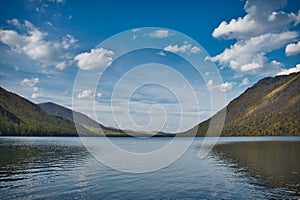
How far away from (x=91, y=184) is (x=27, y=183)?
867 cm

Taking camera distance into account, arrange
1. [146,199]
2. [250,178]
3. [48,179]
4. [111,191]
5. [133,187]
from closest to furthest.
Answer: [146,199] → [111,191] → [133,187] → [48,179] → [250,178]

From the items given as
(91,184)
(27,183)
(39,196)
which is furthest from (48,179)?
(39,196)

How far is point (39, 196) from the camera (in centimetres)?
2803

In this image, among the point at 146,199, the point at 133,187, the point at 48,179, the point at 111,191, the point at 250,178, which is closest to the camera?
the point at 146,199

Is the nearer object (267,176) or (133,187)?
(133,187)

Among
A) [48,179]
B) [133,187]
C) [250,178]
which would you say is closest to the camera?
[133,187]

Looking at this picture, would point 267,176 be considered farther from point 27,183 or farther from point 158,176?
point 27,183

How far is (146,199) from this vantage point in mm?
27344

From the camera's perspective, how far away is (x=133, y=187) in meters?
33.3

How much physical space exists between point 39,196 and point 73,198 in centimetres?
386

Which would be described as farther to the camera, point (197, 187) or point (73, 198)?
point (197, 187)

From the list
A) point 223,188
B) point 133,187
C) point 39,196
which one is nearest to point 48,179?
point 39,196

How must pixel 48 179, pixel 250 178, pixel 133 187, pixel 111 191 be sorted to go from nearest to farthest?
pixel 111 191, pixel 133 187, pixel 48 179, pixel 250 178

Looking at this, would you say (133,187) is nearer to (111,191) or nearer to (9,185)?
(111,191)
